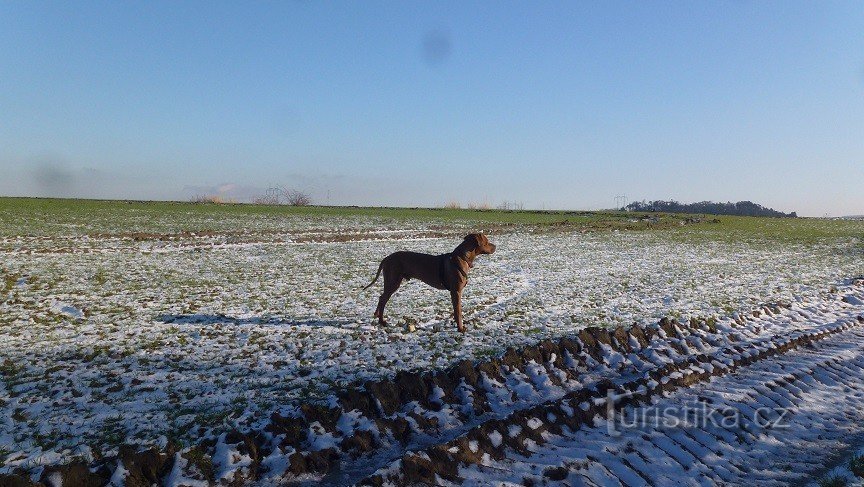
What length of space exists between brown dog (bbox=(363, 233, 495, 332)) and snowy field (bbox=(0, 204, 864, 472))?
80 centimetres

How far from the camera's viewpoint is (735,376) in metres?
7.71

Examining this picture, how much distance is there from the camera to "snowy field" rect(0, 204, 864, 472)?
227 inches

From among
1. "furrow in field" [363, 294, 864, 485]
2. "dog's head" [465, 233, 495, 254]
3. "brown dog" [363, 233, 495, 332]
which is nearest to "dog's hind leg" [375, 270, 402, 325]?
"brown dog" [363, 233, 495, 332]

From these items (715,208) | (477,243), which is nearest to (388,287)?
(477,243)

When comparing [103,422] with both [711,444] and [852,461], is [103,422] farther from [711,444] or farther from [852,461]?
[852,461]

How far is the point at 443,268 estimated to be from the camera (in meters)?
9.42

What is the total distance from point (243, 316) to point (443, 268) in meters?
4.35

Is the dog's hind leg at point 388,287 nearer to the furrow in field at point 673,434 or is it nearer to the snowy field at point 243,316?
the snowy field at point 243,316

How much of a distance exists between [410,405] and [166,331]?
18.0 ft

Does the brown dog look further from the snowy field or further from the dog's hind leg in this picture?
the snowy field

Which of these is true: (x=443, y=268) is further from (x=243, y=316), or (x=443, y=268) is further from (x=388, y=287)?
(x=243, y=316)

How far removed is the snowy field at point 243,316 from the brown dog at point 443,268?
0.80 meters

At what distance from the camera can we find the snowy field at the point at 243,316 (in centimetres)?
576

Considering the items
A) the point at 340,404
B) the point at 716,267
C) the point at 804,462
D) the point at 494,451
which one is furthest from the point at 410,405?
the point at 716,267
